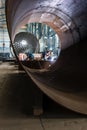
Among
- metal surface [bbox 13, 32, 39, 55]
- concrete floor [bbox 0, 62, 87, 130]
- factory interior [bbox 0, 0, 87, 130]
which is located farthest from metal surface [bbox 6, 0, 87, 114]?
metal surface [bbox 13, 32, 39, 55]

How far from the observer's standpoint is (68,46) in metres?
5.45

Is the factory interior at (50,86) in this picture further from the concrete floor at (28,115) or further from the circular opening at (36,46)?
the circular opening at (36,46)

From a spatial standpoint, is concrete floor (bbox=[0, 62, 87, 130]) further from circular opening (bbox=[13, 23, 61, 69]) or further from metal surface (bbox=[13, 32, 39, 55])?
metal surface (bbox=[13, 32, 39, 55])

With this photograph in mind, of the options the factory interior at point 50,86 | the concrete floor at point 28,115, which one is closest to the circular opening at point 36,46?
the factory interior at point 50,86

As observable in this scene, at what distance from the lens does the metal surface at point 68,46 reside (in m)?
2.72

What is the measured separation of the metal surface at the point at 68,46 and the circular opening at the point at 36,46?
0.62m

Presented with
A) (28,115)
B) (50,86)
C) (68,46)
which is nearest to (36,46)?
(68,46)

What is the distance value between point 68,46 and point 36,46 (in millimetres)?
6165

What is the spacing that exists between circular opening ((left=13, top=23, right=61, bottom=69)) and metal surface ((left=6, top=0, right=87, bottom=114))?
62 cm

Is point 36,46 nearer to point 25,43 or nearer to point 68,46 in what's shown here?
point 25,43

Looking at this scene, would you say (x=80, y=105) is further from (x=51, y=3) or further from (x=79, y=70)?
(x=51, y=3)

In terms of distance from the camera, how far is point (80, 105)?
8.64ft

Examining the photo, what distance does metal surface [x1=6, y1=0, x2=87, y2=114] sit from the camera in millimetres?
2720

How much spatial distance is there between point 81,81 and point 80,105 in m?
0.95
